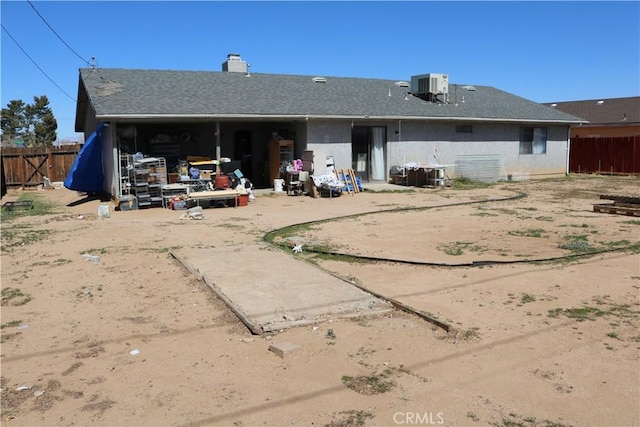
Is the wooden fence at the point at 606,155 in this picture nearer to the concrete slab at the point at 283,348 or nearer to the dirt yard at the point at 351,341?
the dirt yard at the point at 351,341

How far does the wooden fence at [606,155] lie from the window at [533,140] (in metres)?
4.58

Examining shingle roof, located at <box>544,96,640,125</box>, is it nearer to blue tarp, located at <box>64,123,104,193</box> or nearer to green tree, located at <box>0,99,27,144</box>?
blue tarp, located at <box>64,123,104,193</box>

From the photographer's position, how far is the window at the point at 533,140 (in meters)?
24.5

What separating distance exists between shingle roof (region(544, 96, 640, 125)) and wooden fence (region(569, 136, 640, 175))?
12.6 ft

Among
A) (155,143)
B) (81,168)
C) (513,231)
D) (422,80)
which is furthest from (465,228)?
(422,80)

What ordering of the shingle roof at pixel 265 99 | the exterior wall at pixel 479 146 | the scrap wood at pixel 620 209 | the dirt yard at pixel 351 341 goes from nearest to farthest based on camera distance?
the dirt yard at pixel 351 341, the scrap wood at pixel 620 209, the shingle roof at pixel 265 99, the exterior wall at pixel 479 146

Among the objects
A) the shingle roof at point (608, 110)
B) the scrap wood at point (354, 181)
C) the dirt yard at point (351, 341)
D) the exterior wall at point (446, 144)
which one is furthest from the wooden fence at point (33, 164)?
the shingle roof at point (608, 110)

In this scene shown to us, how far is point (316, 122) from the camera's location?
62.7ft

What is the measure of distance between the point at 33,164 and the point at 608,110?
A: 3264 cm

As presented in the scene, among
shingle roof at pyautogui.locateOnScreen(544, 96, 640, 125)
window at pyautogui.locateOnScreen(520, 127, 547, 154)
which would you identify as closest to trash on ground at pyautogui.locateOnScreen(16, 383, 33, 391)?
window at pyautogui.locateOnScreen(520, 127, 547, 154)

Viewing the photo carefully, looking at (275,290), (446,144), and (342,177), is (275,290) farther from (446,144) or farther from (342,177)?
(446,144)

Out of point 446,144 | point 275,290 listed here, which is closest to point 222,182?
point 446,144

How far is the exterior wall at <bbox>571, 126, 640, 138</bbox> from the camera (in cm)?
3114

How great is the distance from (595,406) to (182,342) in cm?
335
